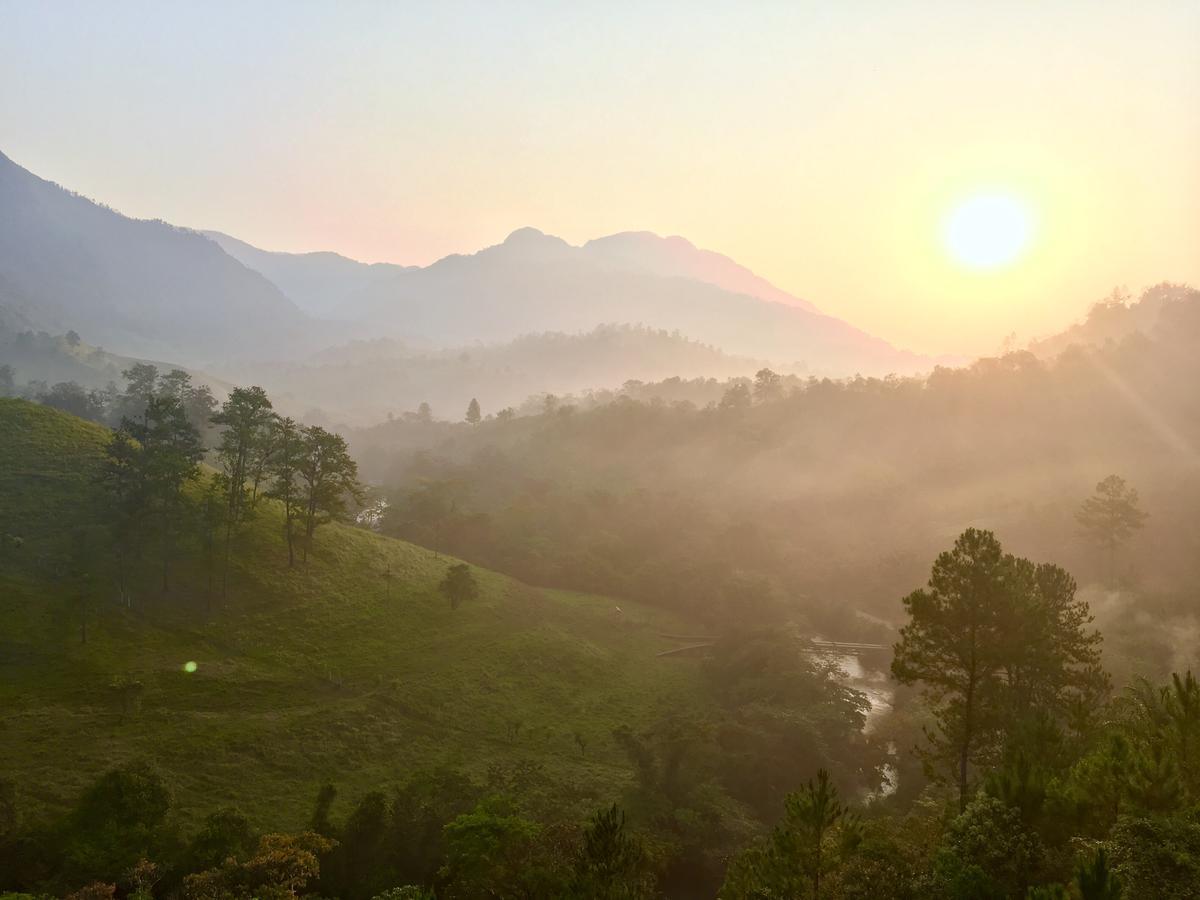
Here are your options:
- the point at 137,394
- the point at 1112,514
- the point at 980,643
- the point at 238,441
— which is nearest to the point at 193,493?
the point at 238,441

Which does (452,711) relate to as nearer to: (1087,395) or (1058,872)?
(1058,872)

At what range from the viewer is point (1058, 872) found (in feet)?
77.6

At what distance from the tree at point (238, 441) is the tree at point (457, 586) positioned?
79.6 feet

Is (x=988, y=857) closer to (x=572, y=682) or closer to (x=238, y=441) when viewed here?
(x=572, y=682)

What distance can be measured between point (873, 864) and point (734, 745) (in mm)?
37704

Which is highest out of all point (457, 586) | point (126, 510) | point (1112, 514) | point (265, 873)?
point (1112, 514)

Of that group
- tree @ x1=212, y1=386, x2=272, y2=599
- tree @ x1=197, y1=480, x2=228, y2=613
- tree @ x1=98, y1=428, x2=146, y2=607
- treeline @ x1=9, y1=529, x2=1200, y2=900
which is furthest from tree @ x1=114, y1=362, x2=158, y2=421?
treeline @ x1=9, y1=529, x2=1200, y2=900

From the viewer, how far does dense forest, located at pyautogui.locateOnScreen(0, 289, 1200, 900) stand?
2702cm

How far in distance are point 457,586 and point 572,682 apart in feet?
61.8

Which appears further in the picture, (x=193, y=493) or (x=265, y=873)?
(x=193, y=493)

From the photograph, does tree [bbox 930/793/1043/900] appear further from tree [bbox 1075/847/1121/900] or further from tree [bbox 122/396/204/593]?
tree [bbox 122/396/204/593]

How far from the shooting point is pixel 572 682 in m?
73.1

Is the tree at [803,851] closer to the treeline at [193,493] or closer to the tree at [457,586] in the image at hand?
the treeline at [193,493]

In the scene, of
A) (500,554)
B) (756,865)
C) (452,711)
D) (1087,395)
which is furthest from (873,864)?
(1087,395)
